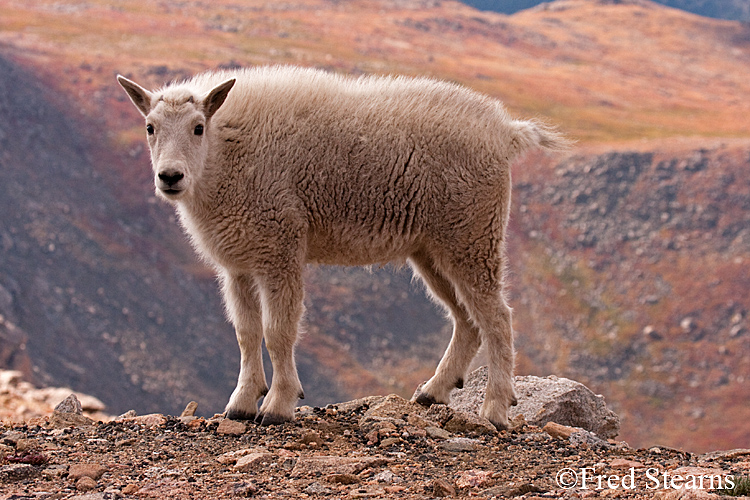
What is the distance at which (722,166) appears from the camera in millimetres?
57219

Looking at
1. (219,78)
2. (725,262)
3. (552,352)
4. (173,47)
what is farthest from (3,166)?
(725,262)

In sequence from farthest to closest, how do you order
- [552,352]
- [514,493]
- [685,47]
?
[685,47] → [552,352] → [514,493]

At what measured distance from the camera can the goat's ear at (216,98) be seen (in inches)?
317

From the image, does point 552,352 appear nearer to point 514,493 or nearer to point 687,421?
point 687,421

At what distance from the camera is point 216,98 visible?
8.20 meters

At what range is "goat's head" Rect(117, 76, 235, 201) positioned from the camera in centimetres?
774

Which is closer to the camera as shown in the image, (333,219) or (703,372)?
(333,219)

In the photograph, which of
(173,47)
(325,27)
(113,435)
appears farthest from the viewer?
(325,27)

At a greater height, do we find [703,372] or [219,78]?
[703,372]

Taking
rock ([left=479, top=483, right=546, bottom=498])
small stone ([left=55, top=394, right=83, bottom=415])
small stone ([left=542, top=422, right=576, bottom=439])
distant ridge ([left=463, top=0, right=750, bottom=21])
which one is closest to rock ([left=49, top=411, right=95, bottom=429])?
small stone ([left=55, top=394, right=83, bottom=415])

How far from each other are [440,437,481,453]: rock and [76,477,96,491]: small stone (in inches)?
132

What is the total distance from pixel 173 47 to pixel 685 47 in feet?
230

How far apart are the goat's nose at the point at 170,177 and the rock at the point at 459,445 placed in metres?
3.80

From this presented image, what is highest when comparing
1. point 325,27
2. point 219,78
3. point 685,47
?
point 685,47
